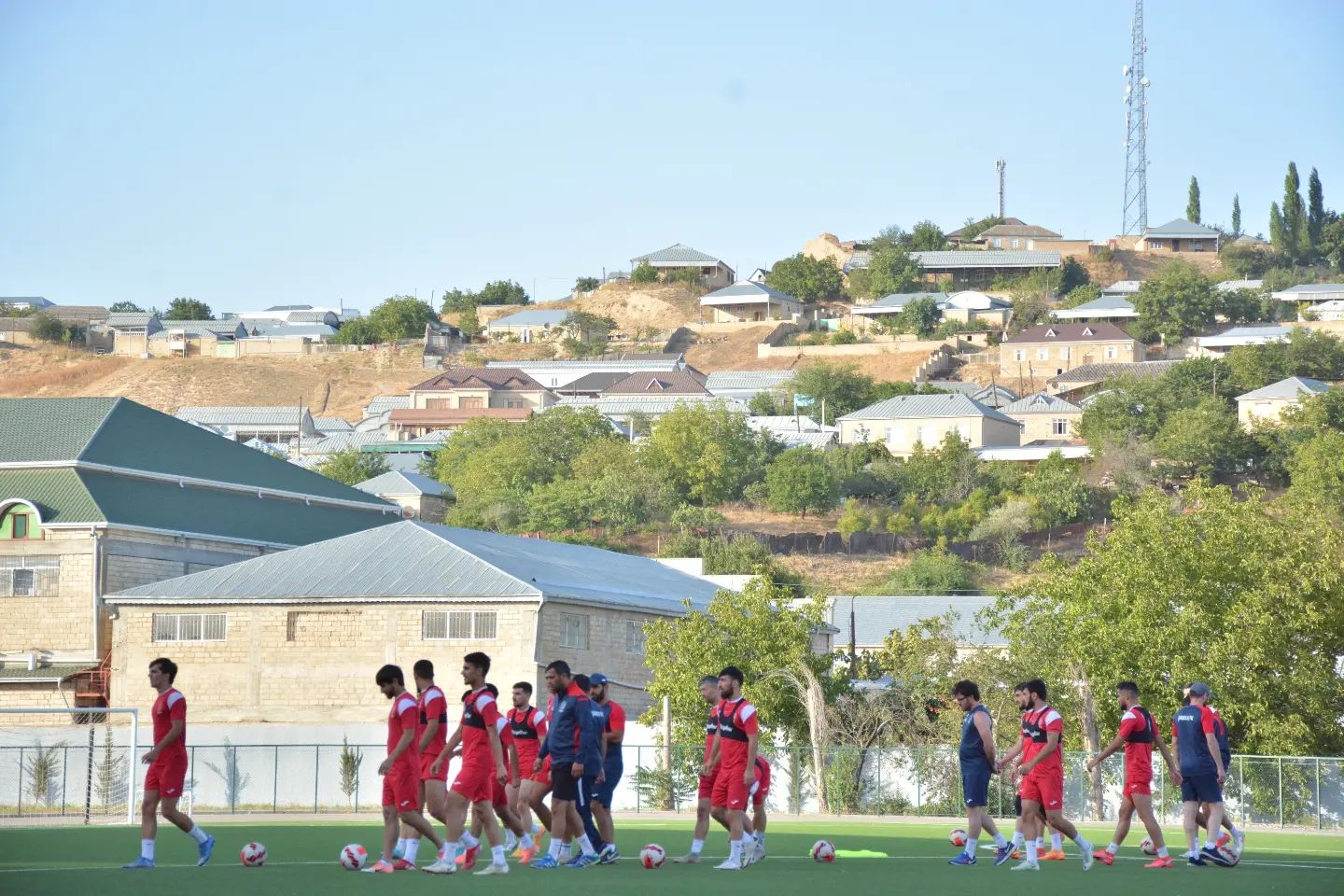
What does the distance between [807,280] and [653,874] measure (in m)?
145

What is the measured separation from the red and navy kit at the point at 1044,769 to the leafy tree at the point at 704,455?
79.9 meters

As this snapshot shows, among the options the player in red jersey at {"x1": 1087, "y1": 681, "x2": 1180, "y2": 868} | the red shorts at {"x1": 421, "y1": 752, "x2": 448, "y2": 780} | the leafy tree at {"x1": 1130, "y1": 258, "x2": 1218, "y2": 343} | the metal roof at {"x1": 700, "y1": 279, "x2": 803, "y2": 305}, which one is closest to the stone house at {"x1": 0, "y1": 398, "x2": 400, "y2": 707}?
the red shorts at {"x1": 421, "y1": 752, "x2": 448, "y2": 780}

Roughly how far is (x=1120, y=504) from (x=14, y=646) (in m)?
25.2

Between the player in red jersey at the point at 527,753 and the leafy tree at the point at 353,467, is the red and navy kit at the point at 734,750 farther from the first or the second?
the leafy tree at the point at 353,467

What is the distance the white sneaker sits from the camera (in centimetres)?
1526

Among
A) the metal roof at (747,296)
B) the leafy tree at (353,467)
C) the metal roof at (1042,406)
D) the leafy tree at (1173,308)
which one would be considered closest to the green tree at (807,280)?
the metal roof at (747,296)

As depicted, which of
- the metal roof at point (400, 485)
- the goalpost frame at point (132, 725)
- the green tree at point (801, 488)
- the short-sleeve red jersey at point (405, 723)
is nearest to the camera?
the short-sleeve red jersey at point (405, 723)

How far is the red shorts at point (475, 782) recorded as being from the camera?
51.0 ft

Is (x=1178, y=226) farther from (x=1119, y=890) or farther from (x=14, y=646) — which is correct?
(x=1119, y=890)

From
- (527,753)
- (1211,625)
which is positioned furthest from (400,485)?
(527,753)

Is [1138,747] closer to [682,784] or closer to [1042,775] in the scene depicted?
[1042,775]

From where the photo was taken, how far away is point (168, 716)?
15586mm

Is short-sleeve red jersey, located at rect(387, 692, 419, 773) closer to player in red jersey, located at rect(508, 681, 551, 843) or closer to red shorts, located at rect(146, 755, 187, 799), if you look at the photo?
player in red jersey, located at rect(508, 681, 551, 843)

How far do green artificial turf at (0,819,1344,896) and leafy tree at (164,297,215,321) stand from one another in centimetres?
16135
